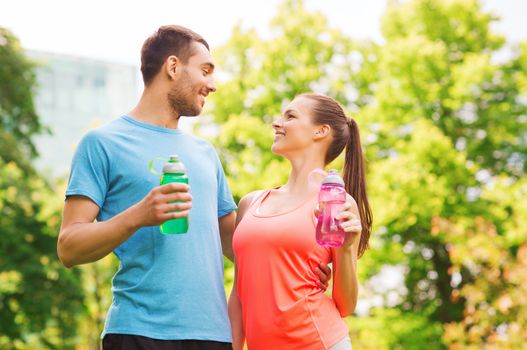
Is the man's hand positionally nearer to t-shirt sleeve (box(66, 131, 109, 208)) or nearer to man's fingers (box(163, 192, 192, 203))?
man's fingers (box(163, 192, 192, 203))

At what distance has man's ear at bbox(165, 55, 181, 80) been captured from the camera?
3662mm

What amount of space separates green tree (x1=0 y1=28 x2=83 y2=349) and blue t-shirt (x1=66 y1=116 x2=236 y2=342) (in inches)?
628

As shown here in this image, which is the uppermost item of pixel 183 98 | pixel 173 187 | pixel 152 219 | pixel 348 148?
pixel 183 98

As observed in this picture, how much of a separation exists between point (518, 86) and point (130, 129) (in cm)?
1679

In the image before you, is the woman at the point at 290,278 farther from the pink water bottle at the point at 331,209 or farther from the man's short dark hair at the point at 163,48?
the man's short dark hair at the point at 163,48

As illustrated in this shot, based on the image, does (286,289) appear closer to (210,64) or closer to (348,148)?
(348,148)

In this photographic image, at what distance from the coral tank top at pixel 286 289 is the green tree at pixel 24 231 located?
15.9 m

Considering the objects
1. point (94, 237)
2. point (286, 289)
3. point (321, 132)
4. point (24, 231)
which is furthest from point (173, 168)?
point (24, 231)

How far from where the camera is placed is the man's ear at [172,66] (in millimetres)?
3662

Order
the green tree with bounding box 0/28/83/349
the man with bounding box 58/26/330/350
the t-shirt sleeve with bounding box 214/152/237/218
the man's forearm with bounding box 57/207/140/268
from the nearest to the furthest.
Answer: the man's forearm with bounding box 57/207/140/268 < the man with bounding box 58/26/330/350 < the t-shirt sleeve with bounding box 214/152/237/218 < the green tree with bounding box 0/28/83/349

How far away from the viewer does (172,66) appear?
3676 millimetres

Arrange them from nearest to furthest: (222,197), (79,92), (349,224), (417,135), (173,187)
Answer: (173,187) < (349,224) < (222,197) < (417,135) < (79,92)

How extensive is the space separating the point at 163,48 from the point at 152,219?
1.07 m

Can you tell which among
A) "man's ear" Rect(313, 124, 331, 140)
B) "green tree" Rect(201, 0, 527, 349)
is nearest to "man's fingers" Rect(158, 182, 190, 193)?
"man's ear" Rect(313, 124, 331, 140)
